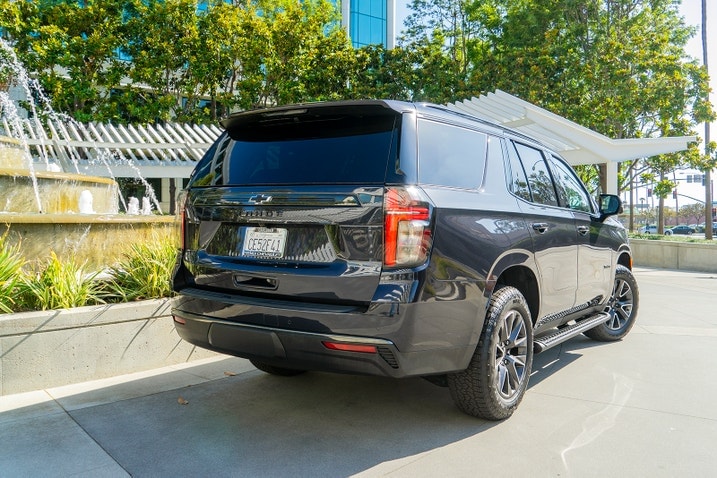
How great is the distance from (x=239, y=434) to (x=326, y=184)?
5.42ft

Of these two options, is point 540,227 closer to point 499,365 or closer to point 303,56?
point 499,365

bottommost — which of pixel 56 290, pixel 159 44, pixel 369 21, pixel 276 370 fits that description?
pixel 276 370

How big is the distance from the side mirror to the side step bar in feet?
3.11

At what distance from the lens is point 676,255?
16031 mm

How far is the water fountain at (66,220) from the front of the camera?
223 inches

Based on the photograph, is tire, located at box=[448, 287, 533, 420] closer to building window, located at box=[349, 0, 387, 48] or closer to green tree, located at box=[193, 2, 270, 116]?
green tree, located at box=[193, 2, 270, 116]

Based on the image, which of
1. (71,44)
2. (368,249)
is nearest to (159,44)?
(71,44)

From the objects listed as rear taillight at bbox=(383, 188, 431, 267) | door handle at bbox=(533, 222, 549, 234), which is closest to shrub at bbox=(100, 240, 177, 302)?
rear taillight at bbox=(383, 188, 431, 267)

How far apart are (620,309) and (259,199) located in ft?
15.3

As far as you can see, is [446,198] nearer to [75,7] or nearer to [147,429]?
[147,429]

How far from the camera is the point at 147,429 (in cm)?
356

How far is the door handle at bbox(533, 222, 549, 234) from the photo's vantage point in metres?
4.05

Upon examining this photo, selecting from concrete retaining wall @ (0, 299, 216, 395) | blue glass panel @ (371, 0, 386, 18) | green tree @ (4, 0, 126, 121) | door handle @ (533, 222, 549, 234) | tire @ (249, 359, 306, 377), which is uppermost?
blue glass panel @ (371, 0, 386, 18)

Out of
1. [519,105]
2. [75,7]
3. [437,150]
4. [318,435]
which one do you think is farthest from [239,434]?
[75,7]
